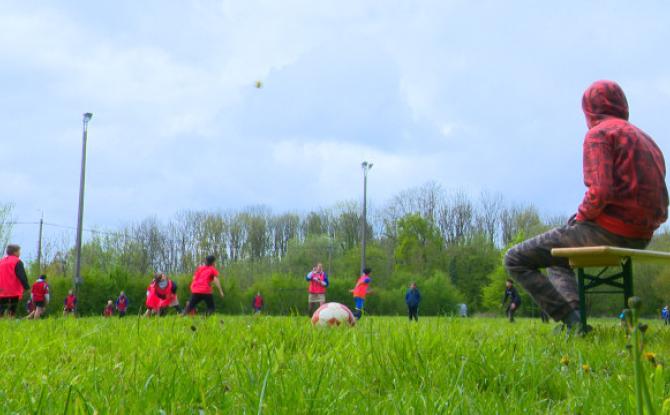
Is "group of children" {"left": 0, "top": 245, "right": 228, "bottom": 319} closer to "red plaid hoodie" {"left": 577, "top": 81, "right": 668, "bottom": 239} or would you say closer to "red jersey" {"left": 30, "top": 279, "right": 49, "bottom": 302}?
"red jersey" {"left": 30, "top": 279, "right": 49, "bottom": 302}

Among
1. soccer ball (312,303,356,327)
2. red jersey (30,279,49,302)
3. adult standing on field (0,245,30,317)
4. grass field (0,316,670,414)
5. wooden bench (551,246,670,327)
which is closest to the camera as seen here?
grass field (0,316,670,414)

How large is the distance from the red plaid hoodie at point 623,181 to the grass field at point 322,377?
3.73 ft

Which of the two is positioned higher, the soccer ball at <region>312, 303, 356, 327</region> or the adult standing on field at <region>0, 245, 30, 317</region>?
the adult standing on field at <region>0, 245, 30, 317</region>

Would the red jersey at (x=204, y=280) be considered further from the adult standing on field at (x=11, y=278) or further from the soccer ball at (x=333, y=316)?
the soccer ball at (x=333, y=316)

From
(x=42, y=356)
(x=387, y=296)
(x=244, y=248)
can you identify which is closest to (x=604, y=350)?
(x=42, y=356)

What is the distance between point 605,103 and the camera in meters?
5.14

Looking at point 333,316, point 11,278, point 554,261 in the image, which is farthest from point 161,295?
point 554,261

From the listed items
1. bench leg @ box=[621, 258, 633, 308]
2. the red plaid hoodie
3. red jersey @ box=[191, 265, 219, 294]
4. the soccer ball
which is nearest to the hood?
the red plaid hoodie

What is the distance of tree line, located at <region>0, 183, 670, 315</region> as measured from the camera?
48594mm

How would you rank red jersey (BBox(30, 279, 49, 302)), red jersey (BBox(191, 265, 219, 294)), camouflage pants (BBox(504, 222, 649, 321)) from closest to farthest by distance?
camouflage pants (BBox(504, 222, 649, 321)) → red jersey (BBox(191, 265, 219, 294)) → red jersey (BBox(30, 279, 49, 302))

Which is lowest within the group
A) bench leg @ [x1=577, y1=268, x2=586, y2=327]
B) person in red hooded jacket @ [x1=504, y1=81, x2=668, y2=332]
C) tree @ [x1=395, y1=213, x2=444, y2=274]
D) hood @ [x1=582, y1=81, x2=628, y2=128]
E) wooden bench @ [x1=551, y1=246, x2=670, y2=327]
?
bench leg @ [x1=577, y1=268, x2=586, y2=327]

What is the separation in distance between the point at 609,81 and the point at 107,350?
4.37 m

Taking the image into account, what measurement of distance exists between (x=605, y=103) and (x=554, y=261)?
1.36m

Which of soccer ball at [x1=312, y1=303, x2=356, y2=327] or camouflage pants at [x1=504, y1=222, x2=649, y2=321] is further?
soccer ball at [x1=312, y1=303, x2=356, y2=327]
